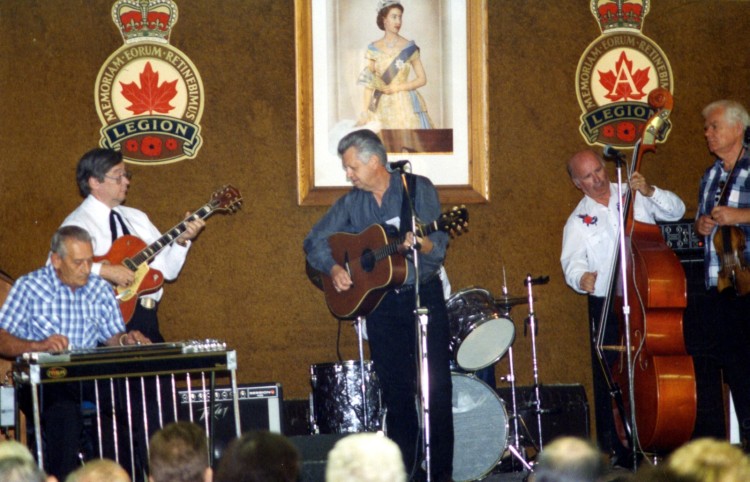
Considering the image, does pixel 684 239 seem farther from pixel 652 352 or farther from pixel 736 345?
pixel 652 352

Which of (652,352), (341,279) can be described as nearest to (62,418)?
(341,279)

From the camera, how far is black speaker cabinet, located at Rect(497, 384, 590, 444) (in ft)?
20.7

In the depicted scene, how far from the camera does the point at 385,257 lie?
5.02 metres

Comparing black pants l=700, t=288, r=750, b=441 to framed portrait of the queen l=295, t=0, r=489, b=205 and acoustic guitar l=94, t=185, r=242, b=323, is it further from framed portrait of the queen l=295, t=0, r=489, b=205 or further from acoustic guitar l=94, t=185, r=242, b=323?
acoustic guitar l=94, t=185, r=242, b=323

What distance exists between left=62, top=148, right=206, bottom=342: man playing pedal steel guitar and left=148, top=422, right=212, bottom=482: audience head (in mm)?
2842

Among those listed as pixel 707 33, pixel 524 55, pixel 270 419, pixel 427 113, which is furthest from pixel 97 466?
pixel 707 33

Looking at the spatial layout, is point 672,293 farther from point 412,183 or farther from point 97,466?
point 97,466

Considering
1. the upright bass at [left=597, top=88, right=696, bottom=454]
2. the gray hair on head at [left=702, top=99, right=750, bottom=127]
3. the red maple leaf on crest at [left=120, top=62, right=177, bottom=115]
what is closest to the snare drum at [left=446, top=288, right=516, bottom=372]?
the upright bass at [left=597, top=88, right=696, bottom=454]

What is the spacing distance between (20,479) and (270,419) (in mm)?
3460

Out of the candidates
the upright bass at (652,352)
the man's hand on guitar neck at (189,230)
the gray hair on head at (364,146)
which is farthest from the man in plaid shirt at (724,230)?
the man's hand on guitar neck at (189,230)

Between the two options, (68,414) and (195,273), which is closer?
(68,414)

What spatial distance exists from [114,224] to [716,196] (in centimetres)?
325

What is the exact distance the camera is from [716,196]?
542cm

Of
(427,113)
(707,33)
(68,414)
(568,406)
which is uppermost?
(707,33)
